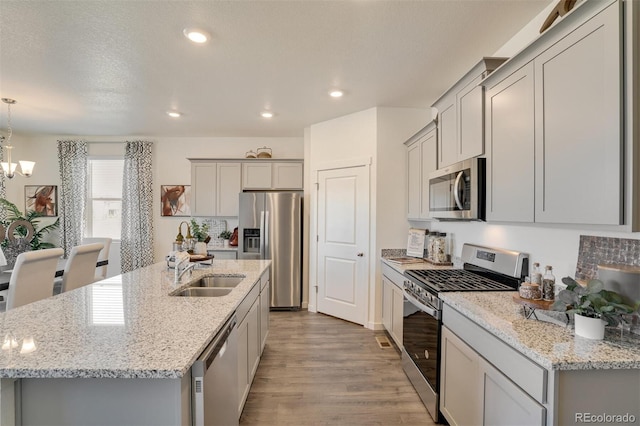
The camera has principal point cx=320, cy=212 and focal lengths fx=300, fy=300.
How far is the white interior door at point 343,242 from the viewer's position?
12.1 ft

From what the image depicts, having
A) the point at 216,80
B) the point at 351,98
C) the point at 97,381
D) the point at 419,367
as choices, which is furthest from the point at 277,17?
the point at 419,367

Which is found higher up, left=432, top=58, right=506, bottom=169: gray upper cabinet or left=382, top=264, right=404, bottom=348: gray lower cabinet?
left=432, top=58, right=506, bottom=169: gray upper cabinet

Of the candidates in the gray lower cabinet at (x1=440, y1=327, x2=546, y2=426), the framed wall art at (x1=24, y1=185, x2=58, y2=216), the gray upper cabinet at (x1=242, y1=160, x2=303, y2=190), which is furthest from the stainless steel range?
the framed wall art at (x1=24, y1=185, x2=58, y2=216)

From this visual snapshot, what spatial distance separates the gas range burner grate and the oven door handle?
141 mm

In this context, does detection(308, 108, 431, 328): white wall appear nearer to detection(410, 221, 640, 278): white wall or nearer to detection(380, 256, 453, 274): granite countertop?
detection(380, 256, 453, 274): granite countertop

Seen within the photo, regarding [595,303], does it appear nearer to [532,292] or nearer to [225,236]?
[532,292]

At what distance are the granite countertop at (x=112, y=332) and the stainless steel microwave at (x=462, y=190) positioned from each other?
5.30 ft

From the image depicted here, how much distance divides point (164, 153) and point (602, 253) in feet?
18.6

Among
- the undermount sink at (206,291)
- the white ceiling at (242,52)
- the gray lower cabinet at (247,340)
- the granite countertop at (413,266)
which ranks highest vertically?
the white ceiling at (242,52)

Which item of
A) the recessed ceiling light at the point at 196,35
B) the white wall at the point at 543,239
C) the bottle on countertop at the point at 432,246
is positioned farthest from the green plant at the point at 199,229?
the white wall at the point at 543,239

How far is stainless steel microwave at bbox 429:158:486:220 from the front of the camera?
200cm

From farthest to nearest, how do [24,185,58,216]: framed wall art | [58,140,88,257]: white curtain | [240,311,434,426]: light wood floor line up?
[24,185,58,216]: framed wall art < [58,140,88,257]: white curtain < [240,311,434,426]: light wood floor

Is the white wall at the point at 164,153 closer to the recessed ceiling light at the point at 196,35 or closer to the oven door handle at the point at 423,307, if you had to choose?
the recessed ceiling light at the point at 196,35

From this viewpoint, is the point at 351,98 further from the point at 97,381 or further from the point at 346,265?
the point at 97,381
